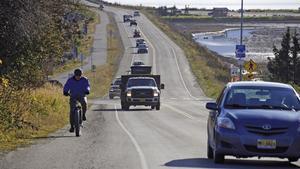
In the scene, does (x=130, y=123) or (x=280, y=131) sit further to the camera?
(x=130, y=123)

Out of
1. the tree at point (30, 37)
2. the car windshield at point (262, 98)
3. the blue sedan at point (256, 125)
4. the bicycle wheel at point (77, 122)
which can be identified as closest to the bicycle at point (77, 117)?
the bicycle wheel at point (77, 122)

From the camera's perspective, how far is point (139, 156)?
17.8 metres

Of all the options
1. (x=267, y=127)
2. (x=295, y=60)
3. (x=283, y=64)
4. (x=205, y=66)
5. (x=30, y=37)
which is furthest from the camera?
(x=205, y=66)

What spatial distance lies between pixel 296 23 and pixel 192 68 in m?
43.1

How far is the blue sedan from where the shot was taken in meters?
15.5

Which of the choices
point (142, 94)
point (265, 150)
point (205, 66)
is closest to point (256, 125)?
point (265, 150)

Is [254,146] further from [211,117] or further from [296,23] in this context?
[296,23]

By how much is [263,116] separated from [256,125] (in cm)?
24

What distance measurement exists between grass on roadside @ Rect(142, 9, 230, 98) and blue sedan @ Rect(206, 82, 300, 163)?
54121 mm

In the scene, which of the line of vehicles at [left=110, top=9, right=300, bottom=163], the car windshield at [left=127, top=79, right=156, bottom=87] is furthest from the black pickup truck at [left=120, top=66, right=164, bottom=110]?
the line of vehicles at [left=110, top=9, right=300, bottom=163]

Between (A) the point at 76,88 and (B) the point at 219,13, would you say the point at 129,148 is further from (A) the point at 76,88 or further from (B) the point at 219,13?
(B) the point at 219,13

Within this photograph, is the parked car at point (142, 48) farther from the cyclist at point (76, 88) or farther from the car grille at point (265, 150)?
the car grille at point (265, 150)

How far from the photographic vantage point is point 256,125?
15539 mm

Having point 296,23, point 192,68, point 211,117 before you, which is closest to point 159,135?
point 211,117
